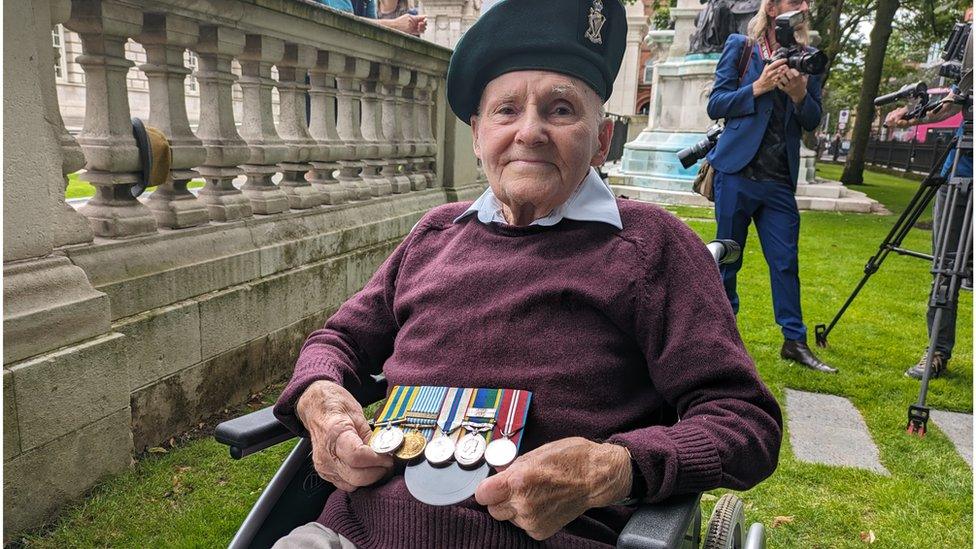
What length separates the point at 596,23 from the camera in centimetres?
185

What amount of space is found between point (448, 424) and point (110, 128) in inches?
85.6

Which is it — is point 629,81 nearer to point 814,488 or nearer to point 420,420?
point 814,488

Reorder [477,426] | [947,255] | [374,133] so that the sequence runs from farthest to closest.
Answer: [374,133] < [947,255] < [477,426]

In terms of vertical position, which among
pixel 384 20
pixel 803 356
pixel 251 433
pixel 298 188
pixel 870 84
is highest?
pixel 870 84

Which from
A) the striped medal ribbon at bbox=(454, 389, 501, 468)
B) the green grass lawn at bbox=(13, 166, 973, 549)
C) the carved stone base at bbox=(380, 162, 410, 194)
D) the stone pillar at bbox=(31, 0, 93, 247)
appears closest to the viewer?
the striped medal ribbon at bbox=(454, 389, 501, 468)

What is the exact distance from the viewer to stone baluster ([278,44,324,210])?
4113 mm

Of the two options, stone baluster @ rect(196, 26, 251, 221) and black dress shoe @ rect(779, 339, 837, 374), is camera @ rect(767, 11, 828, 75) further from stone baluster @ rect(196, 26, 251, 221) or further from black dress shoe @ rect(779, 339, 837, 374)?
stone baluster @ rect(196, 26, 251, 221)

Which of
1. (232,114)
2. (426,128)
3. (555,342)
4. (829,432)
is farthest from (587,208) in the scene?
(426,128)

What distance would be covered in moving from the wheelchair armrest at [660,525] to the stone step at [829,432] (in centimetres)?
241

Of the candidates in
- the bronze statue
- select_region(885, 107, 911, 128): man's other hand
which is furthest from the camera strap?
the bronze statue

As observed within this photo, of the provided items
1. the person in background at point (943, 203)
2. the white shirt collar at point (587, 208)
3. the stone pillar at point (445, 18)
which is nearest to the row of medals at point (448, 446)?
the white shirt collar at point (587, 208)

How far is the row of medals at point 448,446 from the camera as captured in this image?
1515 millimetres

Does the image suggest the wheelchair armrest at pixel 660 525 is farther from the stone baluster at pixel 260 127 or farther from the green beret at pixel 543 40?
the stone baluster at pixel 260 127

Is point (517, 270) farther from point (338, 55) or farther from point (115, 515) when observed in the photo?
point (338, 55)
